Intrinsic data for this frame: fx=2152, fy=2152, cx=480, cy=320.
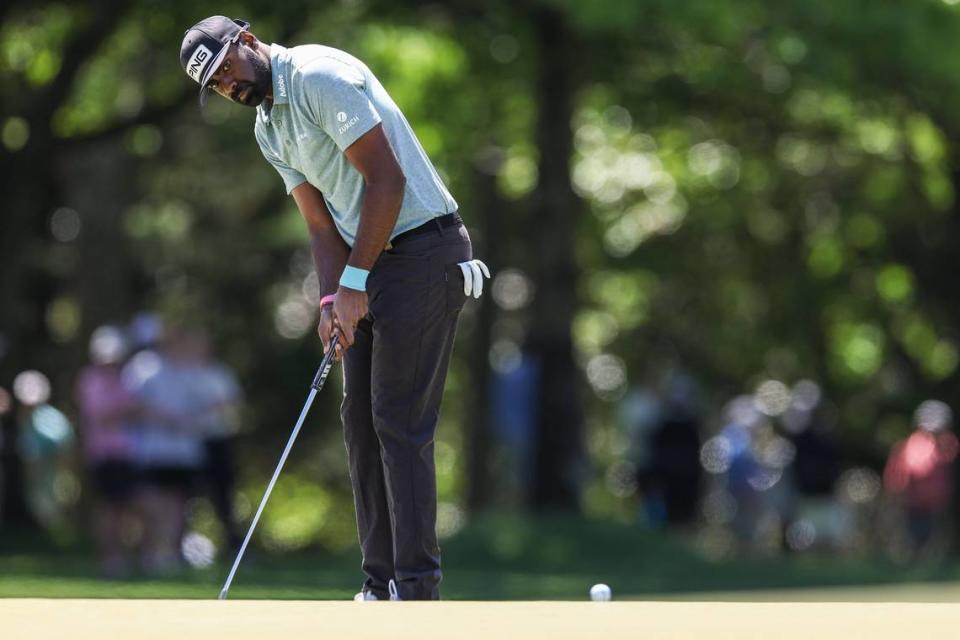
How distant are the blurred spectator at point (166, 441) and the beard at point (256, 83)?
8.13 m

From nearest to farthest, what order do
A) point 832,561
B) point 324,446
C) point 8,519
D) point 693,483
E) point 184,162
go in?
point 832,561 → point 693,483 → point 8,519 → point 184,162 → point 324,446

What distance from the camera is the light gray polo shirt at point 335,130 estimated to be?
6527 millimetres

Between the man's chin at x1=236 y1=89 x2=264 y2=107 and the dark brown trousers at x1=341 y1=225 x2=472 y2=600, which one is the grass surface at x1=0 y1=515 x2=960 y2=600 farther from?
the man's chin at x1=236 y1=89 x2=264 y2=107

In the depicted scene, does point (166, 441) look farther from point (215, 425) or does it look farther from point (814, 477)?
point (814, 477)

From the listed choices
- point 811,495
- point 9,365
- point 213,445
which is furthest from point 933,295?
point 213,445

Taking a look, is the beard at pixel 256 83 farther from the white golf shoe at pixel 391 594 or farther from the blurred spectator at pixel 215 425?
the blurred spectator at pixel 215 425

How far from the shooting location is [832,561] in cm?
1809

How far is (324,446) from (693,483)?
14747 millimetres

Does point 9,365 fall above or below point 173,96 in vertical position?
below

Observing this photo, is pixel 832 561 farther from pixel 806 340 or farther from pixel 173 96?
pixel 806 340

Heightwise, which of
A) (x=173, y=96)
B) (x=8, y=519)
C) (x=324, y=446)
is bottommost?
(x=324, y=446)

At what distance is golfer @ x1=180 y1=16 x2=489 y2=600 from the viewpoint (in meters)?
6.57

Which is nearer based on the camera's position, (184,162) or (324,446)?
(184,162)

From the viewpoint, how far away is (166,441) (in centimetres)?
1467
